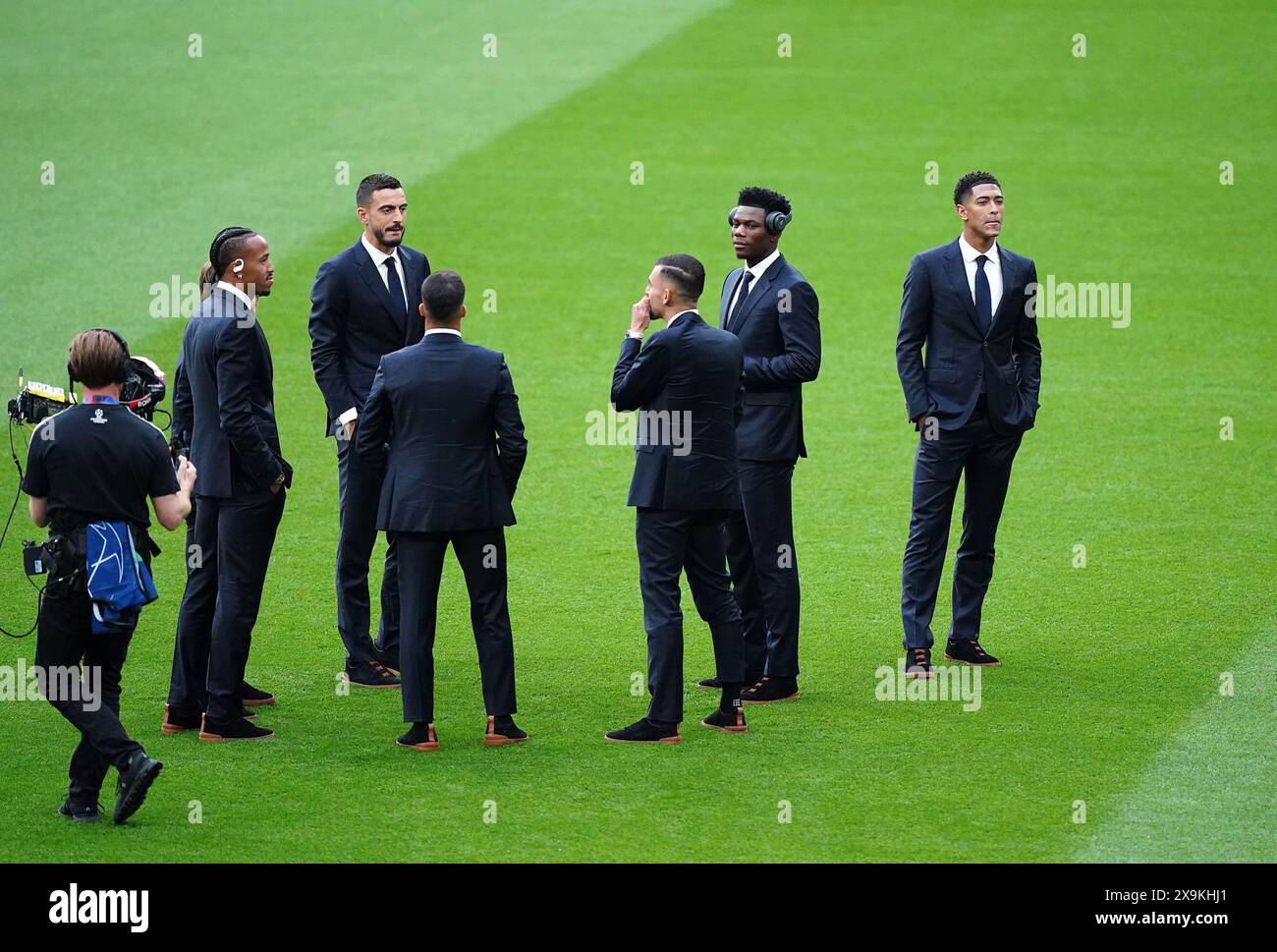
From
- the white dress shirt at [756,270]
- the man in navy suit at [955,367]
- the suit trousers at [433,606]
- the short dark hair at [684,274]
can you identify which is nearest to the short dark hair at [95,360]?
the suit trousers at [433,606]

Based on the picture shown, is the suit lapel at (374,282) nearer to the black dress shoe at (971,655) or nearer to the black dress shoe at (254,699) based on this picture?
the black dress shoe at (254,699)

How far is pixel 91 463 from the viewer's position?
653 cm

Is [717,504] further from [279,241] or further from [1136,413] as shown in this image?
Answer: [279,241]

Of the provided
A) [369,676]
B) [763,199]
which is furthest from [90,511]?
[763,199]

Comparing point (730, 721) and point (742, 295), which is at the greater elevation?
point (742, 295)

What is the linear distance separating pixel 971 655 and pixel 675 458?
2.15 m

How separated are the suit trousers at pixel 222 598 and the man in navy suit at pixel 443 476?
60cm

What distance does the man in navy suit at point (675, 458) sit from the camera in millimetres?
7551

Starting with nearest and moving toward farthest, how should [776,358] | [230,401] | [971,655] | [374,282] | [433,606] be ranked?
[230,401]
[433,606]
[776,358]
[374,282]
[971,655]

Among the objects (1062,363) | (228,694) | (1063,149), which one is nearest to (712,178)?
(1063,149)

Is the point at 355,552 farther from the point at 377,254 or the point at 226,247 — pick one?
the point at 226,247

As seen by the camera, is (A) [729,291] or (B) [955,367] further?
(B) [955,367]

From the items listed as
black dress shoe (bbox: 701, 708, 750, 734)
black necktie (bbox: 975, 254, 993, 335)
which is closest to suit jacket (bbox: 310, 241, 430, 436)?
black dress shoe (bbox: 701, 708, 750, 734)

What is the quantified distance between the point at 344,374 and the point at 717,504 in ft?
6.85
